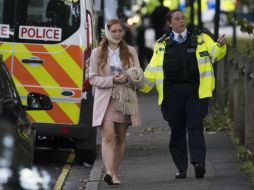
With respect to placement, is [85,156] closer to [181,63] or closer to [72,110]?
[72,110]

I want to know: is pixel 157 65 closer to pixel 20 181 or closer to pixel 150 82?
pixel 150 82

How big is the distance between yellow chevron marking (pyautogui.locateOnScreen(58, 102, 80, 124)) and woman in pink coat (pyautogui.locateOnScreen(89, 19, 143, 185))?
1798 millimetres

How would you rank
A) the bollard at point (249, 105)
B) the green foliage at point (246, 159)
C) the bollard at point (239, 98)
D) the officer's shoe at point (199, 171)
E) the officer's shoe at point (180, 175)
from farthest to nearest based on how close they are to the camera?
1. the bollard at point (239, 98)
2. the bollard at point (249, 105)
3. the green foliage at point (246, 159)
4. the officer's shoe at point (180, 175)
5. the officer's shoe at point (199, 171)

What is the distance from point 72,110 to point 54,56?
26.5 inches

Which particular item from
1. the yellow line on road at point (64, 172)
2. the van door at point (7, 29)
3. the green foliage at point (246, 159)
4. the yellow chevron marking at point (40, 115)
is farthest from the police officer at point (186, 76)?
the van door at point (7, 29)

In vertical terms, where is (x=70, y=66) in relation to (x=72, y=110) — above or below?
above

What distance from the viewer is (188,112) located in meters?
10.6

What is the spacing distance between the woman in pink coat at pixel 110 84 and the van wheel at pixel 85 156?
2.35 metres

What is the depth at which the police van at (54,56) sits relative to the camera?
1236cm

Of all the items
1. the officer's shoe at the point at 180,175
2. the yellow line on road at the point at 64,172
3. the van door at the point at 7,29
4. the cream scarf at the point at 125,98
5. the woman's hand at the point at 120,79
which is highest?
the van door at the point at 7,29

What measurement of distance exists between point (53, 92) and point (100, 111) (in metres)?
1.93

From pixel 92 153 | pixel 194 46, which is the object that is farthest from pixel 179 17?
pixel 92 153

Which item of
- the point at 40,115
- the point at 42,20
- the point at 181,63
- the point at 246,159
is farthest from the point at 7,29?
the point at 246,159

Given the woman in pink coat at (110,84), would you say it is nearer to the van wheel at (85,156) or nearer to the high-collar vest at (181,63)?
the high-collar vest at (181,63)
